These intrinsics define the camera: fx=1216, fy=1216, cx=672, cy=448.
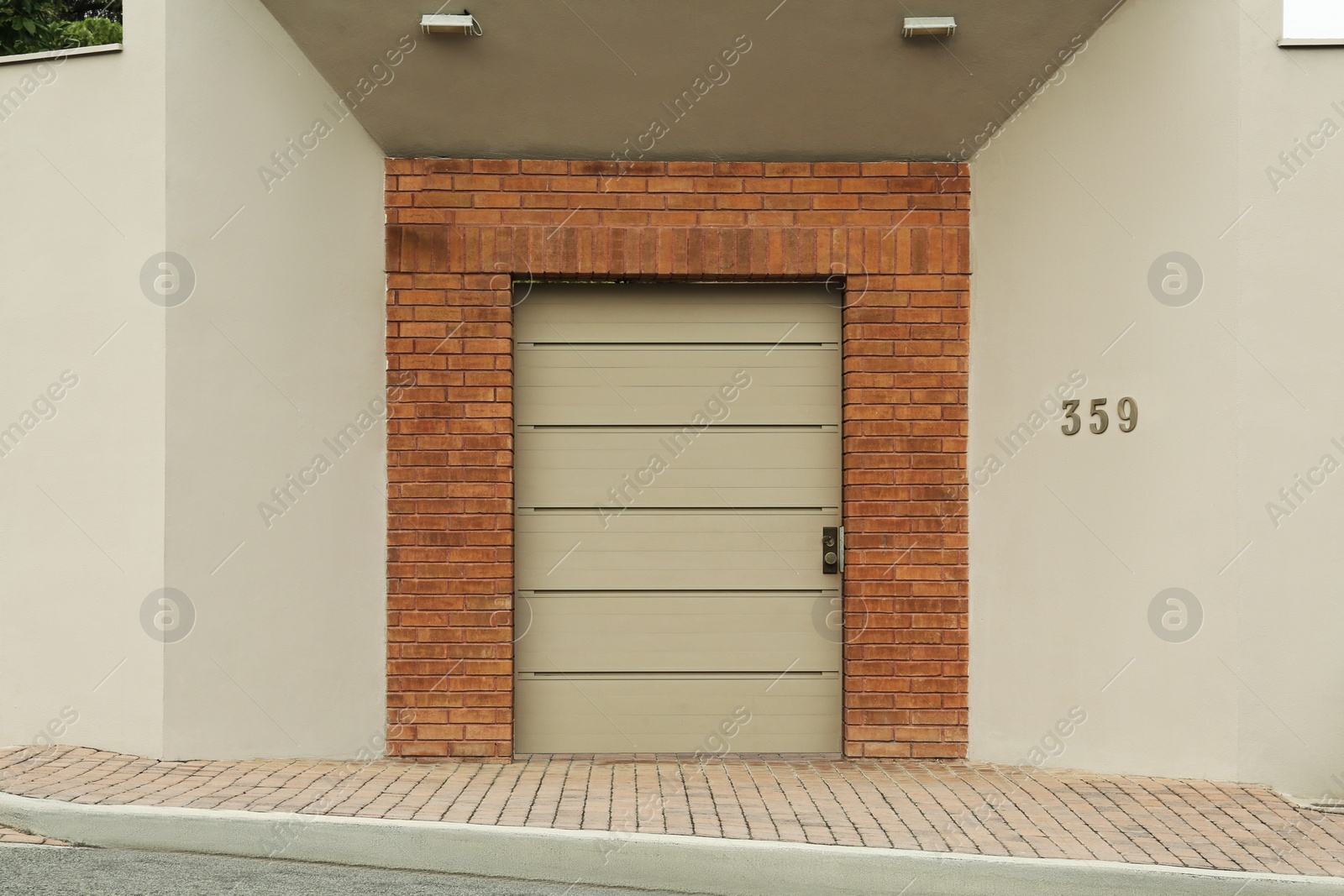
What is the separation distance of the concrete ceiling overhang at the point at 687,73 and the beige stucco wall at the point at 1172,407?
45 cm

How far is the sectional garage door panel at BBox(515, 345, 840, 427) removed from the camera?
22.2 ft

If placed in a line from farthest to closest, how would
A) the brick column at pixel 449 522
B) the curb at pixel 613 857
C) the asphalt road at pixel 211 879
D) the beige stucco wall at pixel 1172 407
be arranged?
1. the brick column at pixel 449 522
2. the beige stucco wall at pixel 1172 407
3. the curb at pixel 613 857
4. the asphalt road at pixel 211 879

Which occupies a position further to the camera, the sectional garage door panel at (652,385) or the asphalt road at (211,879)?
the sectional garage door panel at (652,385)

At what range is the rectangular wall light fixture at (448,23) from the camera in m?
5.86

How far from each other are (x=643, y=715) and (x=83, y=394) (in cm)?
335

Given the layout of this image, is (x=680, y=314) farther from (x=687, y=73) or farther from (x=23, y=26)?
(x=23, y=26)

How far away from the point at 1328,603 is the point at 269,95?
5755mm

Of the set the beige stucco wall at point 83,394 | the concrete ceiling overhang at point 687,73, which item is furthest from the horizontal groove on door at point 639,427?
the beige stucco wall at point 83,394

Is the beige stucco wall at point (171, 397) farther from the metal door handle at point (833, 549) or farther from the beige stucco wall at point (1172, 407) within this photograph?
the beige stucco wall at point (1172, 407)

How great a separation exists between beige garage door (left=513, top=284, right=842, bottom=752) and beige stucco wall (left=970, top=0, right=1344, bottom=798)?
0.99 m

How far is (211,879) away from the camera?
445 centimetres

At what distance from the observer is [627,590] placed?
22.1 feet

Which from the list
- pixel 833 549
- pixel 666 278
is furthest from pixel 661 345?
pixel 833 549

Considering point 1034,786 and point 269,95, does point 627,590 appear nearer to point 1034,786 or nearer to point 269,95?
point 1034,786
